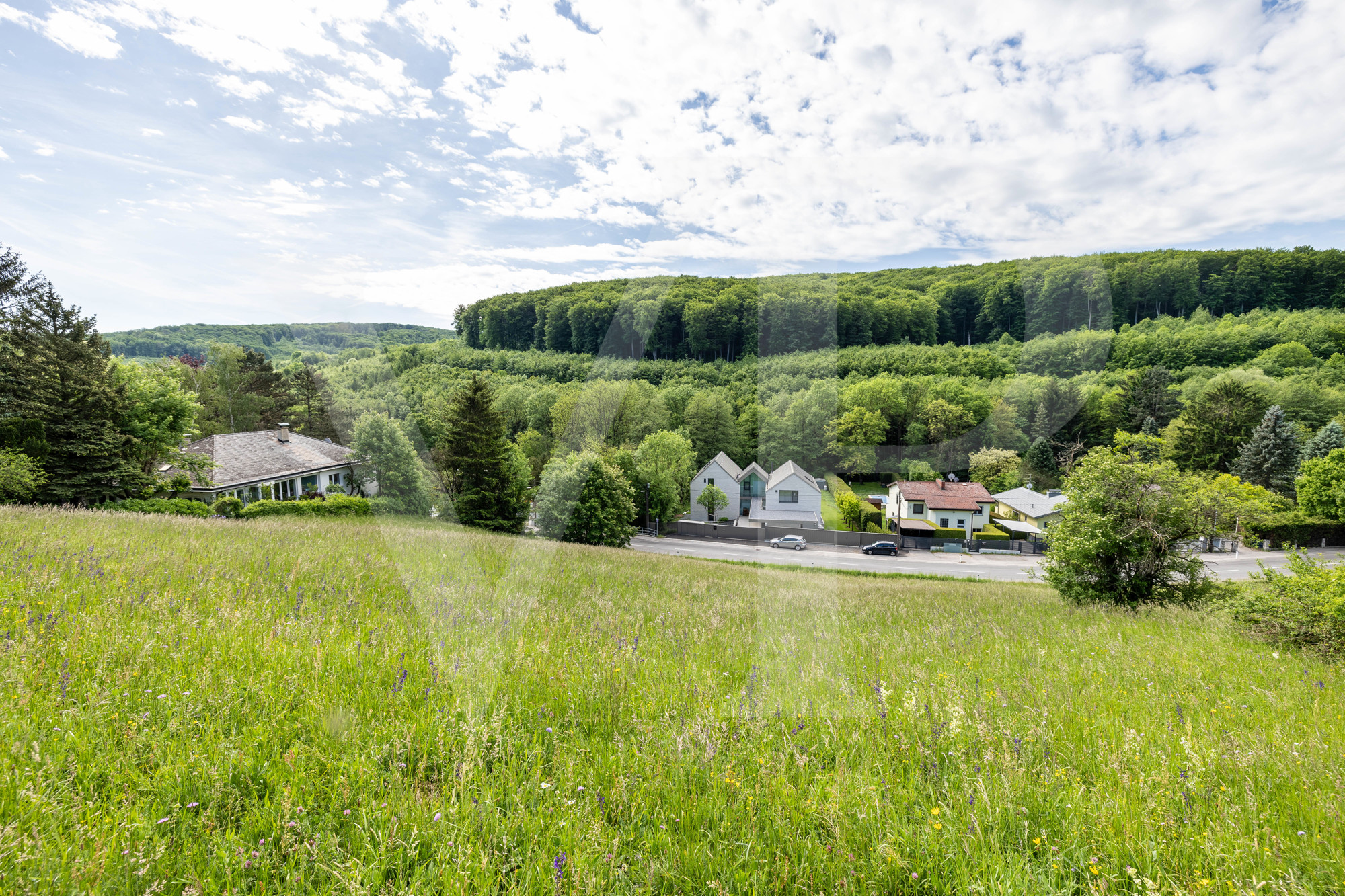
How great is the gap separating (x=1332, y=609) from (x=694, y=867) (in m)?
9.09

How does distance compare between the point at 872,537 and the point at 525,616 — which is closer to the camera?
the point at 525,616

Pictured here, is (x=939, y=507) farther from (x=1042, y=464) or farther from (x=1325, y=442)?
(x=1325, y=442)

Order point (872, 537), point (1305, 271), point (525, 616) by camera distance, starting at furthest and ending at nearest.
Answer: point (1305, 271)
point (872, 537)
point (525, 616)

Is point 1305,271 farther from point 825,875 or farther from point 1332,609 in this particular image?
point 825,875

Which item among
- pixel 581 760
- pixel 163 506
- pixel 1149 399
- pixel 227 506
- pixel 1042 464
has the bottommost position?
pixel 1042 464

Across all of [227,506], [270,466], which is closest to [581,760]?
[227,506]

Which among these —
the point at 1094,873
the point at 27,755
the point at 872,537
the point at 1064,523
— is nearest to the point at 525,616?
the point at 27,755

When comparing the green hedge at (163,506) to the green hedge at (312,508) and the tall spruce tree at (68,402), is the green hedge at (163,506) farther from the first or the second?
the tall spruce tree at (68,402)

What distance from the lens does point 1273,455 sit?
161 feet

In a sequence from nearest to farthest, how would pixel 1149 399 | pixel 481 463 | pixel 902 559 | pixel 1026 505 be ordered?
pixel 481 463
pixel 902 559
pixel 1026 505
pixel 1149 399

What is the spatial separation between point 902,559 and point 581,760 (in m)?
42.2

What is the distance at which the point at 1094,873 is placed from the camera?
→ 1.73 metres

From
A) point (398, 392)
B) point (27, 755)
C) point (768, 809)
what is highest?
point (398, 392)

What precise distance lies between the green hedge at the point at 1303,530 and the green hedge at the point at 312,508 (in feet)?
210
